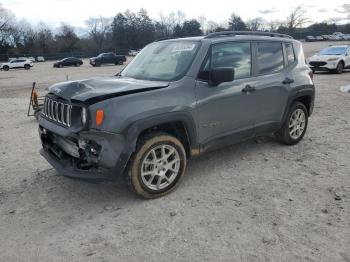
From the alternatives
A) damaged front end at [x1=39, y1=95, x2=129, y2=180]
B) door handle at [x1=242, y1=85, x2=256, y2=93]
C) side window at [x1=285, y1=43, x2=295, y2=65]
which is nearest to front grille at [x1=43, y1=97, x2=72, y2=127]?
damaged front end at [x1=39, y1=95, x2=129, y2=180]

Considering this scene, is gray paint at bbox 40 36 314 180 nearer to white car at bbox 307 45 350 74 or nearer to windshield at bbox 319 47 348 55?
white car at bbox 307 45 350 74

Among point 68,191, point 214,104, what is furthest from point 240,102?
point 68,191

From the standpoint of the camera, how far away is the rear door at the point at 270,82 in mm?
5176

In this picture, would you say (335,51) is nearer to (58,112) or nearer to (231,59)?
(231,59)

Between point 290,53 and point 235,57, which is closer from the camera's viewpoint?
point 235,57

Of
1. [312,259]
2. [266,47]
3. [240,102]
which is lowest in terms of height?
[312,259]

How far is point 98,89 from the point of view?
396 cm

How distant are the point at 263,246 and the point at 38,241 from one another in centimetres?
213

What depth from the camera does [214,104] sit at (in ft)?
14.9

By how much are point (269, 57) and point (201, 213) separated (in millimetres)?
2816

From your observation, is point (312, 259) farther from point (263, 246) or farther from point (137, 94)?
point (137, 94)

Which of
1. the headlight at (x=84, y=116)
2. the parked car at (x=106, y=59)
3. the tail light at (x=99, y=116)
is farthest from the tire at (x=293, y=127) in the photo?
the parked car at (x=106, y=59)

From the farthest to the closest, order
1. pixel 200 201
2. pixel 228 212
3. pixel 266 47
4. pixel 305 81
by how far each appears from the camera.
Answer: pixel 305 81 → pixel 266 47 → pixel 200 201 → pixel 228 212

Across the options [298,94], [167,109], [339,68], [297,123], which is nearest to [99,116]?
[167,109]
